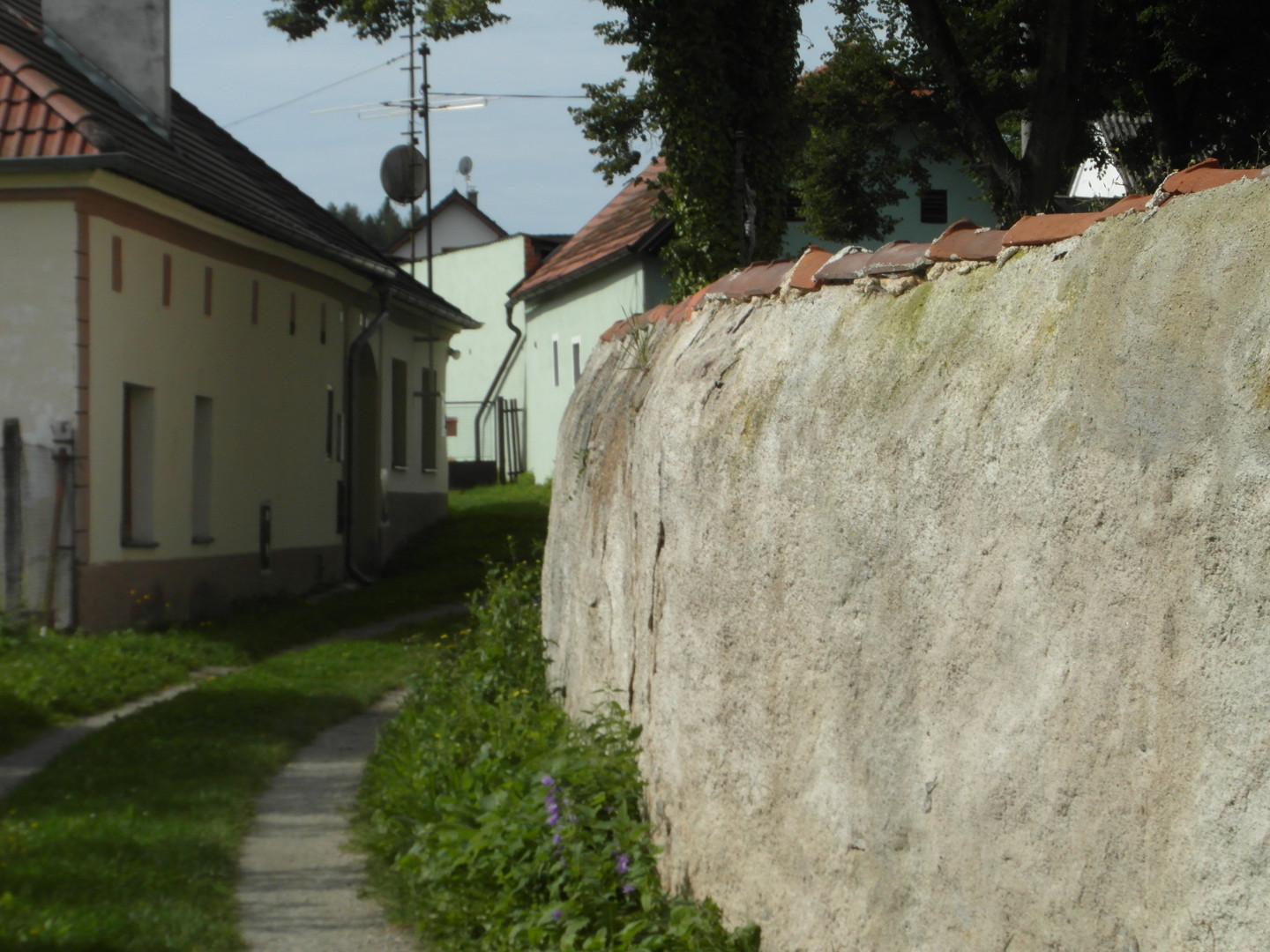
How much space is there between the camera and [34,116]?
13266 millimetres

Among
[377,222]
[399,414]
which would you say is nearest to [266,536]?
[399,414]

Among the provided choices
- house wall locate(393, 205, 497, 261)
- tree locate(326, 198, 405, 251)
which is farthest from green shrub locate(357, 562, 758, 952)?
tree locate(326, 198, 405, 251)

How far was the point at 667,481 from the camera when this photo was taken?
512 centimetres

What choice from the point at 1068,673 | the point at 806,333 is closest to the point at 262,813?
the point at 806,333

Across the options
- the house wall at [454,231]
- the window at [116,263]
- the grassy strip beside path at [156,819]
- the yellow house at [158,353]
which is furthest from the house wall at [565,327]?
the house wall at [454,231]

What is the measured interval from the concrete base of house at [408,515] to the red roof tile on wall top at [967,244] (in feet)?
62.8

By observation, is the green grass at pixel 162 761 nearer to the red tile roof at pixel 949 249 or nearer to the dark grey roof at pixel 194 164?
the red tile roof at pixel 949 249

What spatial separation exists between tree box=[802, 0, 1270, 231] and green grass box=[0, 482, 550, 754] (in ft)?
24.6

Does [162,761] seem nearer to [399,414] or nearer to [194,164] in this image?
[194,164]

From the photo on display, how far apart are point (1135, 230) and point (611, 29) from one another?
16387mm

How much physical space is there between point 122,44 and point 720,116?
7026 millimetres

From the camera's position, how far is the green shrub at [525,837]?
5.01 metres

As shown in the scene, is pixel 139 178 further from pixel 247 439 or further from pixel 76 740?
pixel 76 740

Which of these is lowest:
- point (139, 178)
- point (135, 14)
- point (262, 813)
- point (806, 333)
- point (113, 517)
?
point (262, 813)
